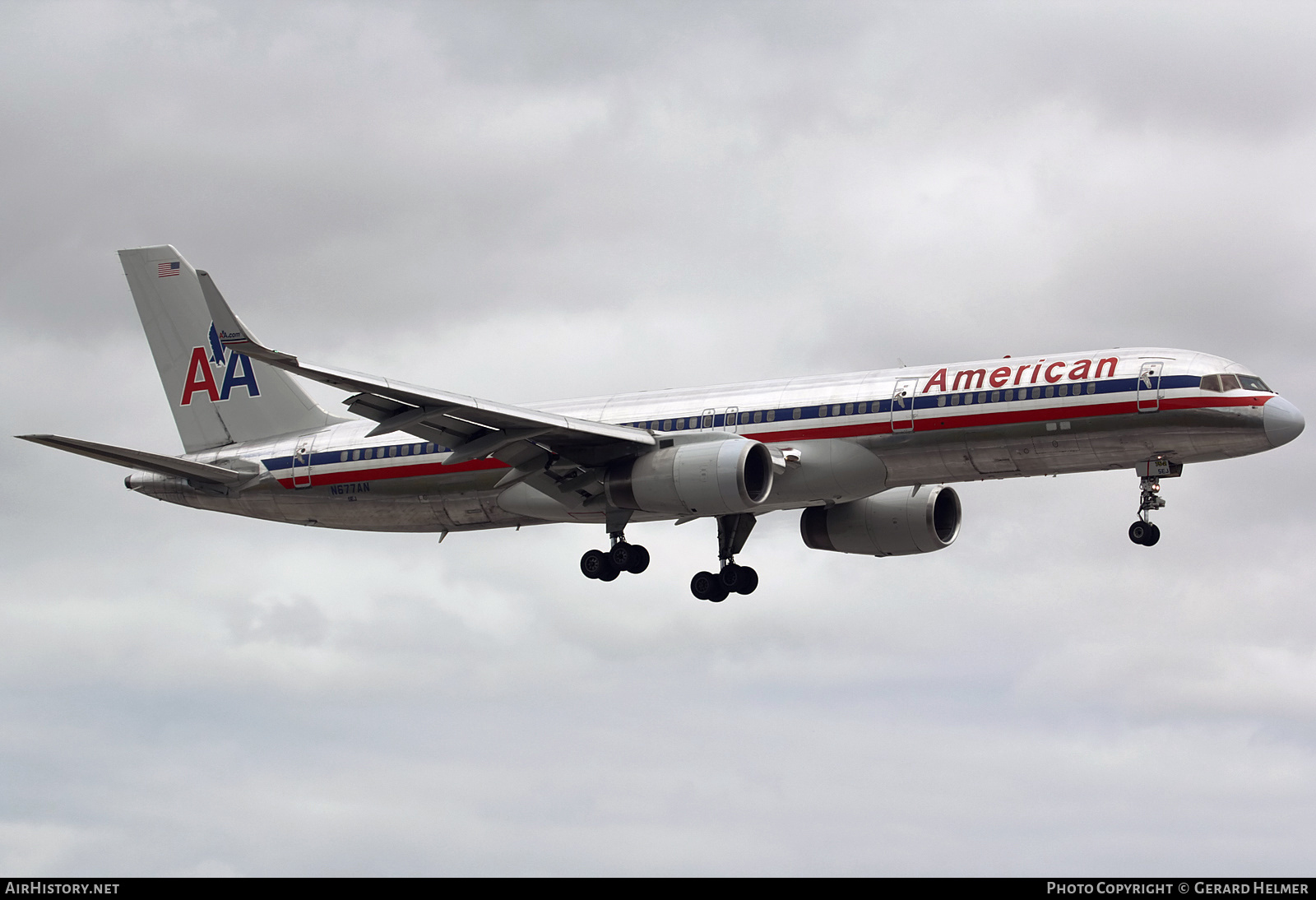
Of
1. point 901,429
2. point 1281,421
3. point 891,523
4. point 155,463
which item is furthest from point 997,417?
point 155,463

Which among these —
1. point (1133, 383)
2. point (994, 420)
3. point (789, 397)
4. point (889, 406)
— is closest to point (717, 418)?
point (789, 397)

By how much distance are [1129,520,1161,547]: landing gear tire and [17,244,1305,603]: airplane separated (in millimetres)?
45

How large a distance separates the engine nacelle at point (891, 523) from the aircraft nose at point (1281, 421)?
1239 centimetres

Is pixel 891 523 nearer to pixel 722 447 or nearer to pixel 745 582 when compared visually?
pixel 745 582

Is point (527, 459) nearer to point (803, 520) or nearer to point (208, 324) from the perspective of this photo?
point (803, 520)

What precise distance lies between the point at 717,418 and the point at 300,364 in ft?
Answer: 44.1

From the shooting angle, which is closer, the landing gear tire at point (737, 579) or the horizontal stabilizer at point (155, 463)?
the horizontal stabilizer at point (155, 463)

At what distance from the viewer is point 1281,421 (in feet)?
137

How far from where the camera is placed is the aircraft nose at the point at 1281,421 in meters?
41.7

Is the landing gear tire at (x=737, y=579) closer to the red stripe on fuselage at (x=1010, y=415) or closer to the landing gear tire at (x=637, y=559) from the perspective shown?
Result: the landing gear tire at (x=637, y=559)

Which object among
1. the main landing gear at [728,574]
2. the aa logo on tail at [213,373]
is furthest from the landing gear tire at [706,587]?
the aa logo on tail at [213,373]

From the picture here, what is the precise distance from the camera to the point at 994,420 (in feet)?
142

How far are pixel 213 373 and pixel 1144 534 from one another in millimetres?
32512

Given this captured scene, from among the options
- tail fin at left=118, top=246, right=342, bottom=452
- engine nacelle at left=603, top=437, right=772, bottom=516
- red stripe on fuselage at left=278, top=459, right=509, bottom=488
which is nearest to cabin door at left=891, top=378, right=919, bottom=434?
engine nacelle at left=603, top=437, right=772, bottom=516
